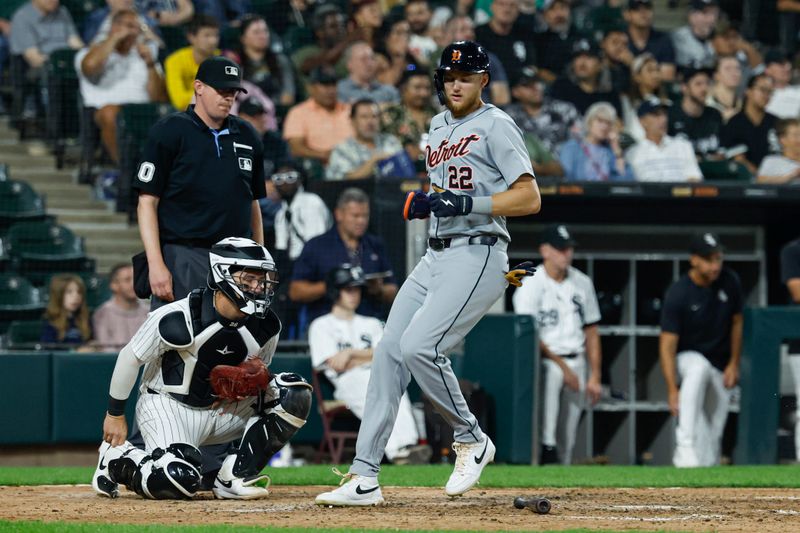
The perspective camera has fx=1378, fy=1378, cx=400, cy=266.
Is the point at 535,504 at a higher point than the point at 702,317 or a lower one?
lower

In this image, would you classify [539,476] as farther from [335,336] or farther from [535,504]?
[535,504]

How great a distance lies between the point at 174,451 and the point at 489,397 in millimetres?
3792

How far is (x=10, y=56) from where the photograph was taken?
37.0ft

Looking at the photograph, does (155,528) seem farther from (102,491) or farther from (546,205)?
(546,205)

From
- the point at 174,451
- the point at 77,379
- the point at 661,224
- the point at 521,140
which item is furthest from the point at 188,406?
the point at 661,224

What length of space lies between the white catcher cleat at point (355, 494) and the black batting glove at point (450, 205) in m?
1.08

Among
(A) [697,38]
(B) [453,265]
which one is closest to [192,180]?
(B) [453,265]

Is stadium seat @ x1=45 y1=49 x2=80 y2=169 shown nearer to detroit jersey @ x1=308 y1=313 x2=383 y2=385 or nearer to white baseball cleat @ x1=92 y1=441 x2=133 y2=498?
detroit jersey @ x1=308 y1=313 x2=383 y2=385

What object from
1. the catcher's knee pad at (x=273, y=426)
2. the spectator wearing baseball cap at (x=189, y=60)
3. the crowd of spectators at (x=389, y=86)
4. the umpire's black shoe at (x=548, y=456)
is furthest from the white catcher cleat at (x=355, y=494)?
the spectator wearing baseball cap at (x=189, y=60)

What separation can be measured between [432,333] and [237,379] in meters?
0.88

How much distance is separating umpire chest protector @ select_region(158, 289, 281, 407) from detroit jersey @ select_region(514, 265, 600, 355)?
3.99 m

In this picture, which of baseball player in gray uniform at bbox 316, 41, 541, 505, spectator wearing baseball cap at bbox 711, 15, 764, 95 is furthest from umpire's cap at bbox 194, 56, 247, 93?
spectator wearing baseball cap at bbox 711, 15, 764, 95

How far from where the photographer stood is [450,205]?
201 inches

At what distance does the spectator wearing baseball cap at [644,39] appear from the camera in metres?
13.7
